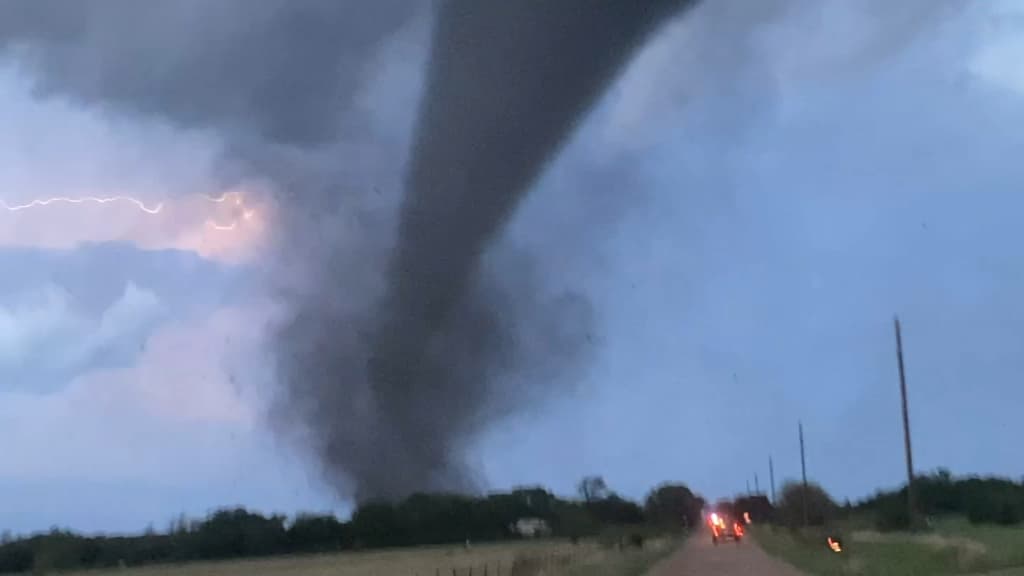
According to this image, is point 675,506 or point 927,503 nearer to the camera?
point 927,503

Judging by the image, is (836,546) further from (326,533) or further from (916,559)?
(326,533)

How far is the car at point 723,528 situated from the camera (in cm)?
9231

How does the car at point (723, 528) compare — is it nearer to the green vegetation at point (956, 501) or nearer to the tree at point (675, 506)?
the green vegetation at point (956, 501)

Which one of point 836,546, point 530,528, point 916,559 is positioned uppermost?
point 530,528

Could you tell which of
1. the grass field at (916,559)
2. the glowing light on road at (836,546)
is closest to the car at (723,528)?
the glowing light on road at (836,546)

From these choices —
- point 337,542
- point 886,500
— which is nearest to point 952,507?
point 886,500

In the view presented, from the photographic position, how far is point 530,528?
127875 mm

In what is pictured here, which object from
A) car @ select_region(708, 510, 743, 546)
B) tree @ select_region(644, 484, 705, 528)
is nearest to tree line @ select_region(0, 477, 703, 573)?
car @ select_region(708, 510, 743, 546)

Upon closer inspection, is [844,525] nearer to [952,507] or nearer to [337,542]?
[952,507]

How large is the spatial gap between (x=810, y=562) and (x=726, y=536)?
133 feet

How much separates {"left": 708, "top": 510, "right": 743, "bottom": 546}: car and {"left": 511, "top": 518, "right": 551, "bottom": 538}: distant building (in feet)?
101

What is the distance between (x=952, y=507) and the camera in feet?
429

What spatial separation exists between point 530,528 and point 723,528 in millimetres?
38171

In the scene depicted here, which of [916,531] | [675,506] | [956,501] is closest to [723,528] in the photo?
[916,531]
